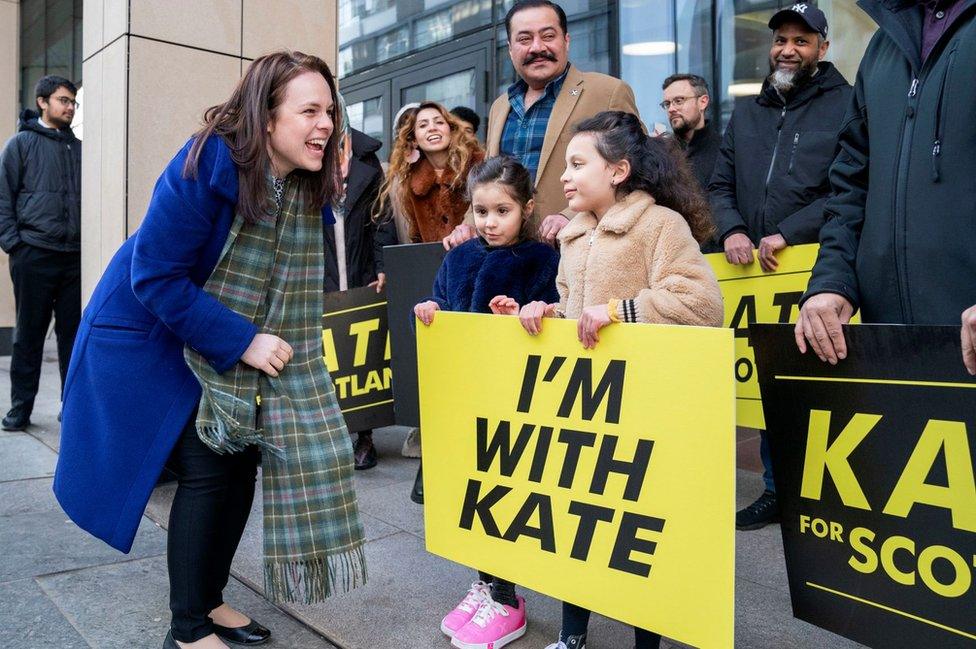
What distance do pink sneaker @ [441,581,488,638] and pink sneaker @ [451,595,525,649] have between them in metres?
0.03

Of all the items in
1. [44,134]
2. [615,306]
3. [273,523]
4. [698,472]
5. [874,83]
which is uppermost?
[44,134]

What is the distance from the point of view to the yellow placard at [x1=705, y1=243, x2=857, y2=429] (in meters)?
3.45

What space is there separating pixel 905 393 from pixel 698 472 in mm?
507

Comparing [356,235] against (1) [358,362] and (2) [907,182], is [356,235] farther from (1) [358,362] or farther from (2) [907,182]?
(2) [907,182]

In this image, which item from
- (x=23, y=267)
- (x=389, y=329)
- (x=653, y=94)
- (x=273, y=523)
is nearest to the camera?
(x=273, y=523)

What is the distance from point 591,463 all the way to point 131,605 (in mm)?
1764

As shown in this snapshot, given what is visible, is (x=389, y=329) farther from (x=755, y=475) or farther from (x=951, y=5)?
(x=951, y=5)

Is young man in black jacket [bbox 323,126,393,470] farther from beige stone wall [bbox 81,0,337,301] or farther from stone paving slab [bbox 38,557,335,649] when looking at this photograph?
stone paving slab [bbox 38,557,335,649]

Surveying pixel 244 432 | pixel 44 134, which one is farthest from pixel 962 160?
pixel 44 134

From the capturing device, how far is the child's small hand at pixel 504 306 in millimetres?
2729

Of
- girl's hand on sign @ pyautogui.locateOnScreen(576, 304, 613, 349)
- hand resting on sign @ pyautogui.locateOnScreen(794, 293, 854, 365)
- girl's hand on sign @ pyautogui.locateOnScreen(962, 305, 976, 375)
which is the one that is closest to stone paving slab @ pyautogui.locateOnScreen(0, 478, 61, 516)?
girl's hand on sign @ pyautogui.locateOnScreen(576, 304, 613, 349)

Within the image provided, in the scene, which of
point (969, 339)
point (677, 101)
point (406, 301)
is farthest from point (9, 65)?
point (969, 339)

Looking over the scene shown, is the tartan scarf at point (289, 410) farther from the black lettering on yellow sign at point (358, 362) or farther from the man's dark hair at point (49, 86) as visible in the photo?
the man's dark hair at point (49, 86)

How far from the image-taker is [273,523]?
8.08 ft
